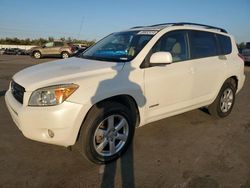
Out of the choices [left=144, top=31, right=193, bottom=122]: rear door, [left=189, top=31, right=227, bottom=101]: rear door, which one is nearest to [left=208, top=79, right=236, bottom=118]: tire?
[left=189, top=31, right=227, bottom=101]: rear door

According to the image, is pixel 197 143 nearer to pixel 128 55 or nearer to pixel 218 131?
pixel 218 131

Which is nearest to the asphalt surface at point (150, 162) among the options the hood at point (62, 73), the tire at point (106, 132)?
the tire at point (106, 132)

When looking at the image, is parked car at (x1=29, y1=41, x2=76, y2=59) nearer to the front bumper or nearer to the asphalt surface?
the asphalt surface

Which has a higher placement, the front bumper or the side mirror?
the side mirror

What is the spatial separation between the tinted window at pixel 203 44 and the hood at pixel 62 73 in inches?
63.1

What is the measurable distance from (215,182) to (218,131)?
1.76 m

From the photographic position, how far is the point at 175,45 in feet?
13.7

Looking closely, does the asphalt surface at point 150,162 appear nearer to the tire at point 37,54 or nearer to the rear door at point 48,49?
the rear door at point 48,49

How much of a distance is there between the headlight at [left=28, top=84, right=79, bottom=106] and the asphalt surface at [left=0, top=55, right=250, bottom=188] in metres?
0.85

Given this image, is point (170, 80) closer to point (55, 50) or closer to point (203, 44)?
point (203, 44)

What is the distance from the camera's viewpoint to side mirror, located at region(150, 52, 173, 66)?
3.55 m

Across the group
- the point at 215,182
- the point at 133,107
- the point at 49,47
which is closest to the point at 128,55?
the point at 133,107

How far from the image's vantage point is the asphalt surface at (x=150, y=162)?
2982 millimetres

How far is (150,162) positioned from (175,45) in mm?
1865
